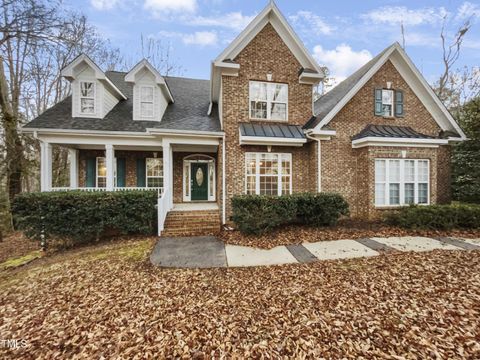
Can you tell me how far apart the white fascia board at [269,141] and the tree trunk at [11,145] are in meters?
11.7

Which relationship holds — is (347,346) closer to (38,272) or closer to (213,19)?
(38,272)

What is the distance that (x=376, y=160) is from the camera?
9.19 metres

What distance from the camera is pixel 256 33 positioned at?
376 inches

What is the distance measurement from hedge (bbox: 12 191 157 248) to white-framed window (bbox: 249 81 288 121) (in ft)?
19.7

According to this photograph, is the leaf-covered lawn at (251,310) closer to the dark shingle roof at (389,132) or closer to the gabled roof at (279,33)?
the dark shingle roof at (389,132)

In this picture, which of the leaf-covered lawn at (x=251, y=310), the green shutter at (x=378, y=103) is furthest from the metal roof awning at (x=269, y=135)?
the leaf-covered lawn at (x=251, y=310)

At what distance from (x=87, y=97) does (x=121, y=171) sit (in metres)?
3.82

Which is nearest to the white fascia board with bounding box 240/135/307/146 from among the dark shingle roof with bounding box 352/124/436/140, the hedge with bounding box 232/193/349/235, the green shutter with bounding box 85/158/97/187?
the hedge with bounding box 232/193/349/235

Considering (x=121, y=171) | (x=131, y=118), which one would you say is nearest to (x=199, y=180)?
(x=121, y=171)

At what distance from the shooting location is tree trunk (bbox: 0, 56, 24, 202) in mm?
10641

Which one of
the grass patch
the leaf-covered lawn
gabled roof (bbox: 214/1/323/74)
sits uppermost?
gabled roof (bbox: 214/1/323/74)

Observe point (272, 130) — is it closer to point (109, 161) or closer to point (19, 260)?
point (109, 161)

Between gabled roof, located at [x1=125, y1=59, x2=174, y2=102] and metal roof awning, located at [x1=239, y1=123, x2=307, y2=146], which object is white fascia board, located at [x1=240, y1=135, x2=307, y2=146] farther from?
gabled roof, located at [x1=125, y1=59, x2=174, y2=102]

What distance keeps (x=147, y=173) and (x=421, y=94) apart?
14.6 m
